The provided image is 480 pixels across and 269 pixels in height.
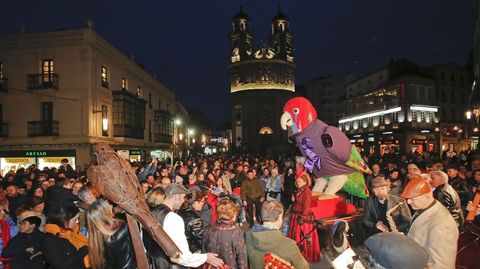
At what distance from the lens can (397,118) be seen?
43.6 m

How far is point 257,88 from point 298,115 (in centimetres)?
4665

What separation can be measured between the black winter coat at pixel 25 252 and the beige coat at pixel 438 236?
14.6ft

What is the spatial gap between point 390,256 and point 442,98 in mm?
48952

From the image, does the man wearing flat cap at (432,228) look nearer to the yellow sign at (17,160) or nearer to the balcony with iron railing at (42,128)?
the balcony with iron railing at (42,128)

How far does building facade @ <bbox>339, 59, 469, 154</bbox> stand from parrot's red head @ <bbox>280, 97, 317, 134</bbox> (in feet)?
113

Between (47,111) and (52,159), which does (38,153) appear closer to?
(52,159)

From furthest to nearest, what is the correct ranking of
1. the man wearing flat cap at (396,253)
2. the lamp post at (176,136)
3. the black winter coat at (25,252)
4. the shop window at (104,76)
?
the lamp post at (176,136) → the shop window at (104,76) → the black winter coat at (25,252) → the man wearing flat cap at (396,253)

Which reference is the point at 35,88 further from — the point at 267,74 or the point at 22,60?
the point at 267,74

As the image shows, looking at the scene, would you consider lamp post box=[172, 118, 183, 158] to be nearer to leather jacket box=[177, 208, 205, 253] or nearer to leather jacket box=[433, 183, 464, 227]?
leather jacket box=[433, 183, 464, 227]

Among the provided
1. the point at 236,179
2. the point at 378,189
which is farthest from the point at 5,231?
the point at 236,179

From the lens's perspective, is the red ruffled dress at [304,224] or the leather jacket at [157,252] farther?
the red ruffled dress at [304,224]

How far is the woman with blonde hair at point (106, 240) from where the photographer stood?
3.62 m

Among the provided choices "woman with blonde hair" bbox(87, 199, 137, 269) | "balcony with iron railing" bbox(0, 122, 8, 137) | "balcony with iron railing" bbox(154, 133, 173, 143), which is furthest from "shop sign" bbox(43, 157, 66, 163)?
"woman with blonde hair" bbox(87, 199, 137, 269)

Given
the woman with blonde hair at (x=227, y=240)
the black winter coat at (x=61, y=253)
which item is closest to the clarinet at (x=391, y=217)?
the woman with blonde hair at (x=227, y=240)
